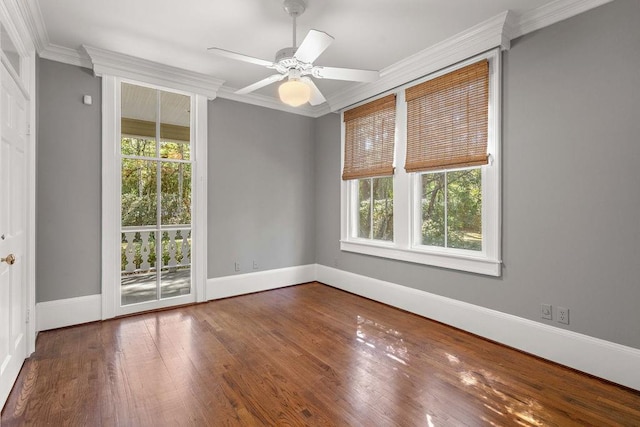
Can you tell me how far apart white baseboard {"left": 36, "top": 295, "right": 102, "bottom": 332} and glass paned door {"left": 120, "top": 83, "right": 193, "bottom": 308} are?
0.86ft

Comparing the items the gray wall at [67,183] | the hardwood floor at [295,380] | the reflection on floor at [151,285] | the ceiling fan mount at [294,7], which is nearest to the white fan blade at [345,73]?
the ceiling fan mount at [294,7]

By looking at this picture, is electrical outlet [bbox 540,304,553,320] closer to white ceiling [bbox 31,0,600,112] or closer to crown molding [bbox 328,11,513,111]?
crown molding [bbox 328,11,513,111]

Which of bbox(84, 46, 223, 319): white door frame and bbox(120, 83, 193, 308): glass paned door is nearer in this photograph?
bbox(84, 46, 223, 319): white door frame

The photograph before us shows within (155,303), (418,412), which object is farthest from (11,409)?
(418,412)

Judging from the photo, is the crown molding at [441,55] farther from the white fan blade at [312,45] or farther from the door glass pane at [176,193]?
the door glass pane at [176,193]

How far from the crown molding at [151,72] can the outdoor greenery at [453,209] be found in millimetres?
2828

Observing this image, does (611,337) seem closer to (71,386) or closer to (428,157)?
(428,157)

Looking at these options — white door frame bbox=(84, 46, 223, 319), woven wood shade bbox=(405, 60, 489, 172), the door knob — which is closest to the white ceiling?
white door frame bbox=(84, 46, 223, 319)

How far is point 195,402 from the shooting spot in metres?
2.05

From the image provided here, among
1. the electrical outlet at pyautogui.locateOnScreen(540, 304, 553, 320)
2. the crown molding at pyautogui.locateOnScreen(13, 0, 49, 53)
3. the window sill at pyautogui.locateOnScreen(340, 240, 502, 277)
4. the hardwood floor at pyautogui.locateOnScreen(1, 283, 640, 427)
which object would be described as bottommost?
the hardwood floor at pyautogui.locateOnScreen(1, 283, 640, 427)

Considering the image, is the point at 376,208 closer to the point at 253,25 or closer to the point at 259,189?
the point at 259,189

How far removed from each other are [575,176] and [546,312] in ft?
3.59

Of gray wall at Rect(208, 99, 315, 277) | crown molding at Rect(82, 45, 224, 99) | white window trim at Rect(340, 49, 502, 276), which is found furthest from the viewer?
gray wall at Rect(208, 99, 315, 277)

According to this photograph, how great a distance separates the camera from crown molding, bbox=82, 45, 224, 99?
3344mm
